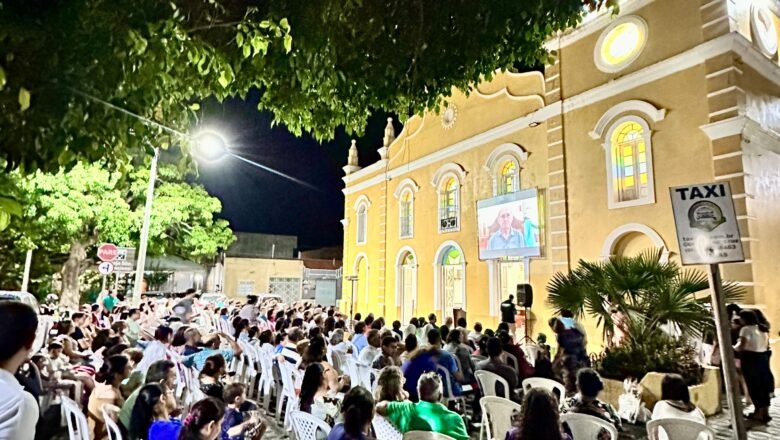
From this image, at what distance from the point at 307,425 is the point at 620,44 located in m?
11.2

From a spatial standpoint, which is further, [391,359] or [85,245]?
[85,245]

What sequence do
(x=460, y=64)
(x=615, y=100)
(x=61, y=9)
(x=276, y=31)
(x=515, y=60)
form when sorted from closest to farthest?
1. (x=61, y=9)
2. (x=276, y=31)
3. (x=460, y=64)
4. (x=515, y=60)
5. (x=615, y=100)

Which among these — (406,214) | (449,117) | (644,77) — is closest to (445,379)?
(644,77)

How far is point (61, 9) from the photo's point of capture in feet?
7.07

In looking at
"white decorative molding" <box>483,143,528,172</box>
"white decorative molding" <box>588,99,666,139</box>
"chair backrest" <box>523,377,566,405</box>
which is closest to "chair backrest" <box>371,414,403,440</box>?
"chair backrest" <box>523,377,566,405</box>

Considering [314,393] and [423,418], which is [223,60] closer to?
[314,393]

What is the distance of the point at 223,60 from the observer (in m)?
3.11

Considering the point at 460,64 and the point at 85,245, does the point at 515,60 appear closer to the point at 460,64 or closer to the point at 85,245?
the point at 460,64

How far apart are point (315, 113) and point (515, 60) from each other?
1.92 m

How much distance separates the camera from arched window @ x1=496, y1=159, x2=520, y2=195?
1331 centimetres

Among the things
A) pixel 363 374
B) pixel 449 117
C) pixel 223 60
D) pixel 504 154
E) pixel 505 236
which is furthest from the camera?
pixel 449 117

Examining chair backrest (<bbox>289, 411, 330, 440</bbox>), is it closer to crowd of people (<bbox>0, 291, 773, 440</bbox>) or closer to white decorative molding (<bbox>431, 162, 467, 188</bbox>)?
crowd of people (<bbox>0, 291, 773, 440</bbox>)

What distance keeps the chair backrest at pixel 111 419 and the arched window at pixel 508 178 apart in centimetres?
1138

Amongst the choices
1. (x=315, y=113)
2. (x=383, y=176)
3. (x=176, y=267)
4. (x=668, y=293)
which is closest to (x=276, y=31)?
(x=315, y=113)
